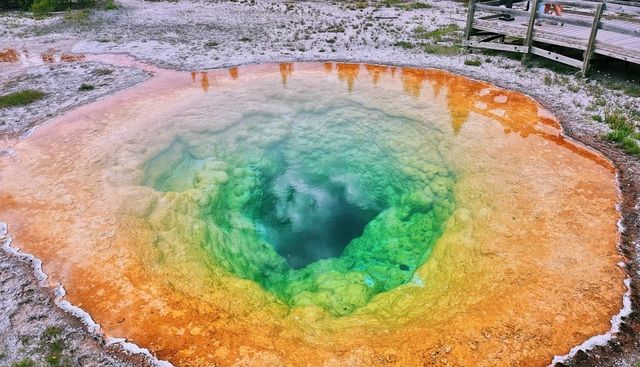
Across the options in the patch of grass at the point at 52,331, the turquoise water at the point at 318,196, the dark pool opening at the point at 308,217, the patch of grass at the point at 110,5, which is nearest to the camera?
the patch of grass at the point at 52,331

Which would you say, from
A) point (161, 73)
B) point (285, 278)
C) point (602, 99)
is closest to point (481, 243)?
point (285, 278)

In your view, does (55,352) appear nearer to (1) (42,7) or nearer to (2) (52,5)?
(1) (42,7)

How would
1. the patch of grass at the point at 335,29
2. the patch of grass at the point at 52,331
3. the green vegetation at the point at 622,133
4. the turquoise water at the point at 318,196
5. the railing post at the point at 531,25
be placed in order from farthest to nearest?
the patch of grass at the point at 335,29 < the railing post at the point at 531,25 < the green vegetation at the point at 622,133 < the turquoise water at the point at 318,196 < the patch of grass at the point at 52,331

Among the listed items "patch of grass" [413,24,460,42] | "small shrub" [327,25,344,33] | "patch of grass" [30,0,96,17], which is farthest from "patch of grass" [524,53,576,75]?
"patch of grass" [30,0,96,17]

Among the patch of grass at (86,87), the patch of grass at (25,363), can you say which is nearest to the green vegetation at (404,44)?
the patch of grass at (86,87)

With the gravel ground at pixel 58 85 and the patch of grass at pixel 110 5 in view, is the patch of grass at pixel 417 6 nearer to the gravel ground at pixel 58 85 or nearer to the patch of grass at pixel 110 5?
the gravel ground at pixel 58 85

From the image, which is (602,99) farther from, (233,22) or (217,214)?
(233,22)
